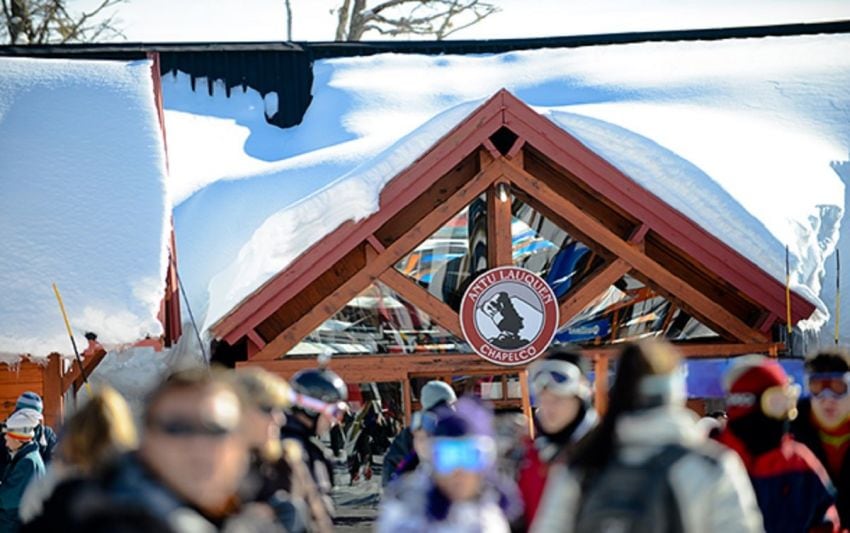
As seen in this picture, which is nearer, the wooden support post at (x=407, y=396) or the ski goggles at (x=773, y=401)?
the ski goggles at (x=773, y=401)

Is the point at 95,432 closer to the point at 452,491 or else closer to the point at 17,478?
the point at 452,491

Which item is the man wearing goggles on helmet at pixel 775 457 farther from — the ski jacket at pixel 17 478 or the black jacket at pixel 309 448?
the ski jacket at pixel 17 478

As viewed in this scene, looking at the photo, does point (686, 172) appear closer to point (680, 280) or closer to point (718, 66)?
point (680, 280)

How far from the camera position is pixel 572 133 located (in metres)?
12.9

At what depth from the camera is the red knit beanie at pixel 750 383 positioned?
586 centimetres

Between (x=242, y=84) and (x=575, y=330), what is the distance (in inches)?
323

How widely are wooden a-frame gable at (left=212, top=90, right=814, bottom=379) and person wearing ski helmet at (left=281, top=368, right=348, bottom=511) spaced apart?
5726 mm

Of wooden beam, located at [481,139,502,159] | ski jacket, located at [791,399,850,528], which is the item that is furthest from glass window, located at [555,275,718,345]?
ski jacket, located at [791,399,850,528]

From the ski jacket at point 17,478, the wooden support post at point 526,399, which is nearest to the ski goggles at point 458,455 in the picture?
the ski jacket at point 17,478

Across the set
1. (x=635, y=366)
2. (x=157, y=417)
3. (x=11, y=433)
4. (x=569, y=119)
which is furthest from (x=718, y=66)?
(x=157, y=417)

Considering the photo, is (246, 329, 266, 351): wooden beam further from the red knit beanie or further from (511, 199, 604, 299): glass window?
the red knit beanie

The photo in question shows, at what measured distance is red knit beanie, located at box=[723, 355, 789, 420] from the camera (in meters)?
5.86

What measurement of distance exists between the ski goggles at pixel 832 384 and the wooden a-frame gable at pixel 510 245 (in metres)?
5.31

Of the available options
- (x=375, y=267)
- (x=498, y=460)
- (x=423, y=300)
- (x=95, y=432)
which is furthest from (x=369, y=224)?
(x=95, y=432)
